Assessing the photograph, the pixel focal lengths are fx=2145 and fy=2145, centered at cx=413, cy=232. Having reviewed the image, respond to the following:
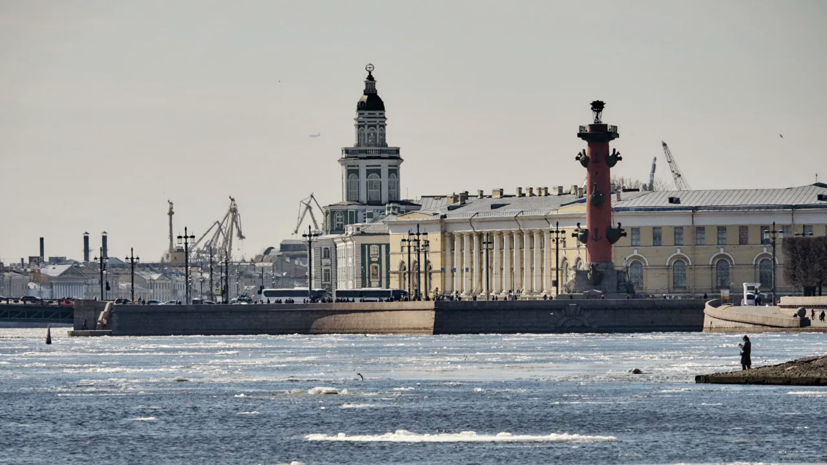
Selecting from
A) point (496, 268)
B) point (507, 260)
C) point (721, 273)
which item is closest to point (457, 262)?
point (496, 268)

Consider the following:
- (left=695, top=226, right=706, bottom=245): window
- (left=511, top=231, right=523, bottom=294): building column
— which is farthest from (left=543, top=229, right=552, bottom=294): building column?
(left=695, top=226, right=706, bottom=245): window

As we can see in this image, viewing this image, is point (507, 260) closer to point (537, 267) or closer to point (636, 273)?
point (537, 267)

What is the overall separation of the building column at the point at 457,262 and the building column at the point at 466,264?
329mm

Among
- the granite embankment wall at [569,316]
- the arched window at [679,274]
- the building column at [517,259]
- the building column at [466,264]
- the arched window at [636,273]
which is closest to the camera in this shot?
the granite embankment wall at [569,316]

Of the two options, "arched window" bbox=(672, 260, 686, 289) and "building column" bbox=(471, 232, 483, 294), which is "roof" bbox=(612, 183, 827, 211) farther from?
"building column" bbox=(471, 232, 483, 294)

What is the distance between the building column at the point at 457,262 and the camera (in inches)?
6230

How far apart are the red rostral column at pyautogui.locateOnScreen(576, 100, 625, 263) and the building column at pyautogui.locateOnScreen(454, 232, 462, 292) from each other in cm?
3268

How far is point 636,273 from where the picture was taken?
13850 centimetres

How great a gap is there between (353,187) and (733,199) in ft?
158

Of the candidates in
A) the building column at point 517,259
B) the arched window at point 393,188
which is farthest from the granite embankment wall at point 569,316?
the arched window at point 393,188

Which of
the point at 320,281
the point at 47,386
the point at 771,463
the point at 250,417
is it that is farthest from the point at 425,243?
the point at 771,463

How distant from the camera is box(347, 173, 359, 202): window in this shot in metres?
179

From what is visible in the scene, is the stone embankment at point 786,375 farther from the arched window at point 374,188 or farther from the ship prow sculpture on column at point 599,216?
the arched window at point 374,188

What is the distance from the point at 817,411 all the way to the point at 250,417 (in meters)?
14.2
